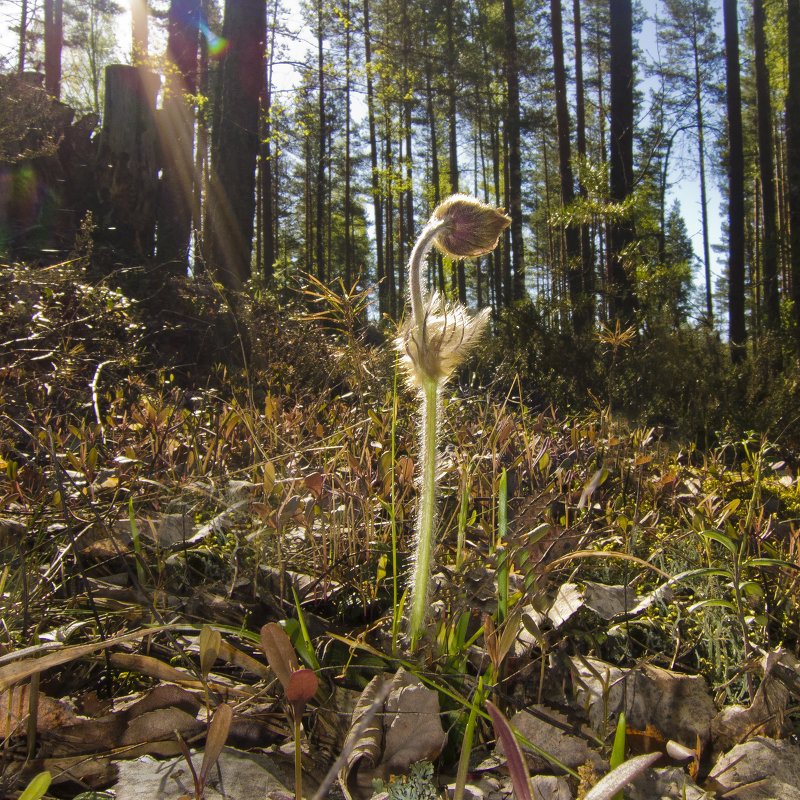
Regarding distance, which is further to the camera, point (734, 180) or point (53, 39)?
point (53, 39)

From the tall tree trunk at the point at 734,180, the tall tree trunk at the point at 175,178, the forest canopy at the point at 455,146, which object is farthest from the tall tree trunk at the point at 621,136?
the tall tree trunk at the point at 175,178

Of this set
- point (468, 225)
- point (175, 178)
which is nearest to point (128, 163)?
point (175, 178)

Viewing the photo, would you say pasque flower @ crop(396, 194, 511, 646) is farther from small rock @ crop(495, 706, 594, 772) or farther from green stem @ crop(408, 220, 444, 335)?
small rock @ crop(495, 706, 594, 772)

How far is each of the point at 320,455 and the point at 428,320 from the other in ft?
3.10

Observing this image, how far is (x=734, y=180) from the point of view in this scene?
12.3m

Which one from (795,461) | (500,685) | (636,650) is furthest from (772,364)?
(500,685)

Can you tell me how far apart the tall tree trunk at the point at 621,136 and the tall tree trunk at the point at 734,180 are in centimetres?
415

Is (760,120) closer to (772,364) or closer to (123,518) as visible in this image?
(772,364)

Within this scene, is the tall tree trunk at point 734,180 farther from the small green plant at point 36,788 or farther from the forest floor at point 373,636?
the small green plant at point 36,788

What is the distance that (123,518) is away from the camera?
1.57m

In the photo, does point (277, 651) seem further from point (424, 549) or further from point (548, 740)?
point (548, 740)

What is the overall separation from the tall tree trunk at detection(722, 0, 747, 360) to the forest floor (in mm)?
11005

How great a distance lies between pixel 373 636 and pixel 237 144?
562cm

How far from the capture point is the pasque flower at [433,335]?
108cm
